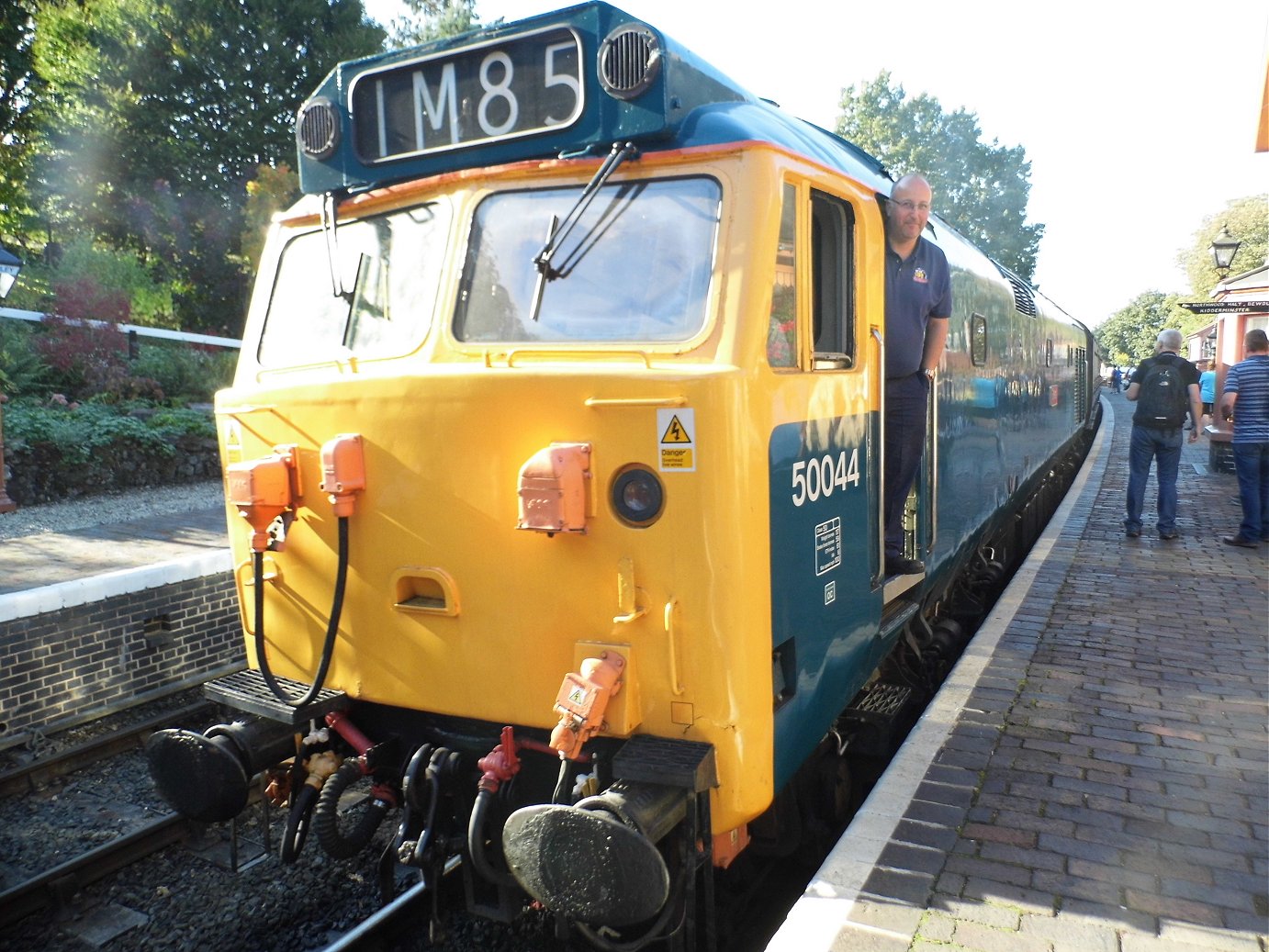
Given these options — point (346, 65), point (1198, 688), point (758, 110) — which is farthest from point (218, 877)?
point (1198, 688)

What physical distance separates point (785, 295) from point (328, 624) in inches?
79.1

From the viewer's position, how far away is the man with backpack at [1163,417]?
943 centimetres

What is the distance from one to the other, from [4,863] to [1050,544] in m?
8.28

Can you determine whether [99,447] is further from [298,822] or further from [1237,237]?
[1237,237]

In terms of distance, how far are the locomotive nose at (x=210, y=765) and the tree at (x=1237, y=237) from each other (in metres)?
61.4

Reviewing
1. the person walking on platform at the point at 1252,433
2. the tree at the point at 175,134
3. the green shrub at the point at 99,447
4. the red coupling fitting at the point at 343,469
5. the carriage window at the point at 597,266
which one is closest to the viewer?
the carriage window at the point at 597,266

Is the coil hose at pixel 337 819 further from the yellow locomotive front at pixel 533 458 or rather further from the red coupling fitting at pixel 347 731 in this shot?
the yellow locomotive front at pixel 533 458

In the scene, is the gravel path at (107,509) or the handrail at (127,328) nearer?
the gravel path at (107,509)

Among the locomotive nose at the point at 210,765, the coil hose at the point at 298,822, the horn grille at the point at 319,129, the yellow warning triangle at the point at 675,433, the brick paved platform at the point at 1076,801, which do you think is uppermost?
the horn grille at the point at 319,129

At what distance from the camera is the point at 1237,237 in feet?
181

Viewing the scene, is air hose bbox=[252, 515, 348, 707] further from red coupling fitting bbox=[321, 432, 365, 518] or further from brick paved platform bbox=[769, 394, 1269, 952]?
brick paved platform bbox=[769, 394, 1269, 952]

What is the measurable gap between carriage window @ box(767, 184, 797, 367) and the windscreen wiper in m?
0.56

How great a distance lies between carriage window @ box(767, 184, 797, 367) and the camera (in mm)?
3258

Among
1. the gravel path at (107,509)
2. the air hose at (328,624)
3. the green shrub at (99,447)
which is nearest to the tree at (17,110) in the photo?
the green shrub at (99,447)
